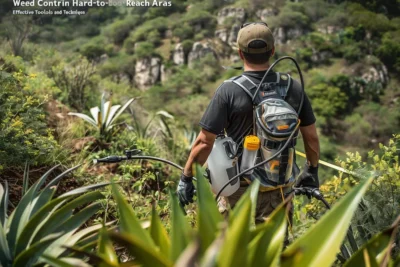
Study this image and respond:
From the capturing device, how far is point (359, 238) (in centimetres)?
287

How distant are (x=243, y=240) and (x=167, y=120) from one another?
8334mm

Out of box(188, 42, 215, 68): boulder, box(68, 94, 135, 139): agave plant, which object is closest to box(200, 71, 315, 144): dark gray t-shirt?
box(68, 94, 135, 139): agave plant

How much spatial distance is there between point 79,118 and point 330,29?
2305 inches

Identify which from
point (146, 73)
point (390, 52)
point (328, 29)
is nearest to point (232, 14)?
point (328, 29)

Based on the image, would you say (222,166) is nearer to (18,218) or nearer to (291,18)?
(18,218)

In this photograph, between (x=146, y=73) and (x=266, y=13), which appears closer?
(x=146, y=73)

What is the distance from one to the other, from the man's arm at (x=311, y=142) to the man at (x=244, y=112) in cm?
4

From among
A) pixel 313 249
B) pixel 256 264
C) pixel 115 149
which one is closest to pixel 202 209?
pixel 256 264

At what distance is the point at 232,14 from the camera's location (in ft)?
199

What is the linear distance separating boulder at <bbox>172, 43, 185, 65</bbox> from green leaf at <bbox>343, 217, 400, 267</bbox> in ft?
182

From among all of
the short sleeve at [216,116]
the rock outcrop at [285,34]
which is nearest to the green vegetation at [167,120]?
the rock outcrop at [285,34]

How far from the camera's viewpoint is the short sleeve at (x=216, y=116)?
109 inches

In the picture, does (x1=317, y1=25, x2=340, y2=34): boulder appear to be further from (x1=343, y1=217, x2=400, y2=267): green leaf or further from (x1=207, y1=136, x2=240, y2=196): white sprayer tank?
(x1=343, y1=217, x2=400, y2=267): green leaf

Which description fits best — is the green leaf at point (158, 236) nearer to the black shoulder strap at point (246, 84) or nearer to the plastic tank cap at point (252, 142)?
the plastic tank cap at point (252, 142)
